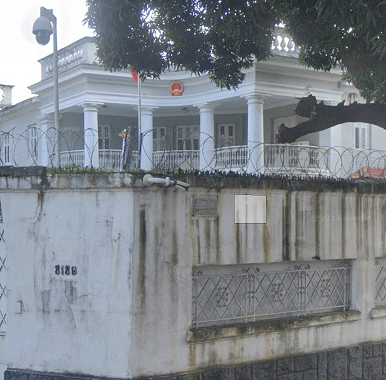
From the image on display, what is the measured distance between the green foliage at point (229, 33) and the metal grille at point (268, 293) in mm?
3097

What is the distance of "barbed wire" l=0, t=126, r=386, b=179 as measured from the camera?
7.56 m

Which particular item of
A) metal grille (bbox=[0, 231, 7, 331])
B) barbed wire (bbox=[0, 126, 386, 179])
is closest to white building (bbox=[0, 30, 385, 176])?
barbed wire (bbox=[0, 126, 386, 179])

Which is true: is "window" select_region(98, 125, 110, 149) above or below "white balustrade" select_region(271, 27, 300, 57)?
below

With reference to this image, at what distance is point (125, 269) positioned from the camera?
6688 mm

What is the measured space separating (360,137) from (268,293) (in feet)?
45.1

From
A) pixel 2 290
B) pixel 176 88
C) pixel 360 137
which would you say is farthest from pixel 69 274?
pixel 360 137

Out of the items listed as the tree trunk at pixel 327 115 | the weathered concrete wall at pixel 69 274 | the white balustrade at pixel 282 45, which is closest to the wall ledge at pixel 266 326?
the weathered concrete wall at pixel 69 274

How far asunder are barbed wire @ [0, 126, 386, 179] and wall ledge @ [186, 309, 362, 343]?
6.08ft

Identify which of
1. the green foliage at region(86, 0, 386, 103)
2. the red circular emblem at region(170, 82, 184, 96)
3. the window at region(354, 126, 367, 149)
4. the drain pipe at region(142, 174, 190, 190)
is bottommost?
the drain pipe at region(142, 174, 190, 190)

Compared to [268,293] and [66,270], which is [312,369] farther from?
[66,270]

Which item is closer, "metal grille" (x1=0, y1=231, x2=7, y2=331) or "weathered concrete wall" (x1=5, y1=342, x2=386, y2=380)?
"weathered concrete wall" (x1=5, y1=342, x2=386, y2=380)

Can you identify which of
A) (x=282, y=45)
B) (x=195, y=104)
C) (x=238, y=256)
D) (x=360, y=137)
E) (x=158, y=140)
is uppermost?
(x=282, y=45)

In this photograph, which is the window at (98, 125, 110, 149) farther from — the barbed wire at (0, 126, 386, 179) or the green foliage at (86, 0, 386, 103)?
the green foliage at (86, 0, 386, 103)

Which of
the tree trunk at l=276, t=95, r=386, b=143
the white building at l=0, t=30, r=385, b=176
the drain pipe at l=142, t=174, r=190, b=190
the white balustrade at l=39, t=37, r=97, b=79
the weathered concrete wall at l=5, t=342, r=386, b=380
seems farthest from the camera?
the white balustrade at l=39, t=37, r=97, b=79
